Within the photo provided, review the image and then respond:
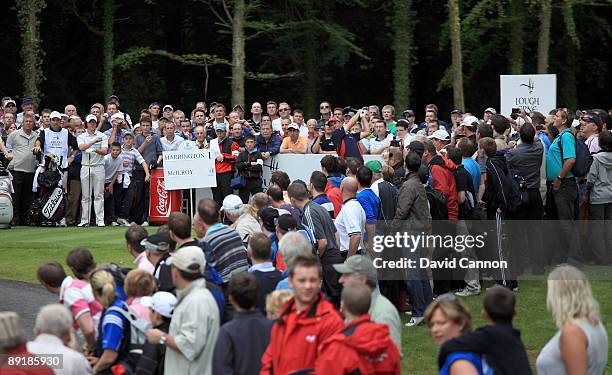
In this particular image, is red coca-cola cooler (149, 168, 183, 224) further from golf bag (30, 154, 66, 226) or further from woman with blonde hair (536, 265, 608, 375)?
woman with blonde hair (536, 265, 608, 375)

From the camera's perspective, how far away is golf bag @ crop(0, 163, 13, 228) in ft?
66.1

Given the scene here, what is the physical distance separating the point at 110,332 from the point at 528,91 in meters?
15.6

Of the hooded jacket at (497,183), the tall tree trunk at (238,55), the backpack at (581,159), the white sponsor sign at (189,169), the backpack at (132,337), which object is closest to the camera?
the backpack at (132,337)

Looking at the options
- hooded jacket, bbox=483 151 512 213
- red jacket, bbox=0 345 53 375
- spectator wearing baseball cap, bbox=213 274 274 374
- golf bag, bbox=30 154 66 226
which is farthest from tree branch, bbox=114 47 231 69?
red jacket, bbox=0 345 53 375

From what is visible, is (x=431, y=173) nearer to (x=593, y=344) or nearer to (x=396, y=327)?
(x=396, y=327)

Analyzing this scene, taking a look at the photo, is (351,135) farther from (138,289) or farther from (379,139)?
(138,289)

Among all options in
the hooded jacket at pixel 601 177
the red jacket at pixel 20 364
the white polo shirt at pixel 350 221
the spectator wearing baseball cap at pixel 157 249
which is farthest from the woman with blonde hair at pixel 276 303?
the hooded jacket at pixel 601 177

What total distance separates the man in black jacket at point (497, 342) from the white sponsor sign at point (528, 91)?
15641mm

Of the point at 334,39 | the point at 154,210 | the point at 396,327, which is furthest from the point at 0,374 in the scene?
the point at 334,39

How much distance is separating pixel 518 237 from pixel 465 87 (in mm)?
22239

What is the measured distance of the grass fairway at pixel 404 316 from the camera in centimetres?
1172

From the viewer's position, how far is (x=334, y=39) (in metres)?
33.6

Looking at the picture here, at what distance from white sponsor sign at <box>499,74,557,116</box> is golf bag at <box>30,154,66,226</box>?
8784mm

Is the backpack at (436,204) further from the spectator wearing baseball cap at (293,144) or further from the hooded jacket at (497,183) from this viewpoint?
the spectator wearing baseball cap at (293,144)
